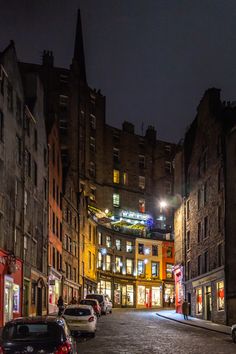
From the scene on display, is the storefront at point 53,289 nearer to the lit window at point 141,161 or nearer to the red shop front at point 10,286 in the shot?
the red shop front at point 10,286

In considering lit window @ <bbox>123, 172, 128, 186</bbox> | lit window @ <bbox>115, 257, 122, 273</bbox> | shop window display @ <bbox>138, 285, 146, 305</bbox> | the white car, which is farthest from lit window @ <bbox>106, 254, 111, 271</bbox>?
the white car

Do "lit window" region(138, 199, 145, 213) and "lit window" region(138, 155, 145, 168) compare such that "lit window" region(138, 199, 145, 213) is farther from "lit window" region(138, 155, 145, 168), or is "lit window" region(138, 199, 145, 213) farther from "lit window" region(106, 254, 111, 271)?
"lit window" region(106, 254, 111, 271)

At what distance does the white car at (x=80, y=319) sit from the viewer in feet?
92.7

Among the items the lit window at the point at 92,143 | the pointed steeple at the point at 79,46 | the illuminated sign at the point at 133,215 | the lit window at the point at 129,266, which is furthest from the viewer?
the pointed steeple at the point at 79,46

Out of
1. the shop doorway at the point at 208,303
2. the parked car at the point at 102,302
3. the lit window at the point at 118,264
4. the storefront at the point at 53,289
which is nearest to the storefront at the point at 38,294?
the storefront at the point at 53,289

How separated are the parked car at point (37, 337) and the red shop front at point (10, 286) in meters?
21.3

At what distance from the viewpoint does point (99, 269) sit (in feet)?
275

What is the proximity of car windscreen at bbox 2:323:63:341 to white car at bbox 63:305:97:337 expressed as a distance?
14.3 metres

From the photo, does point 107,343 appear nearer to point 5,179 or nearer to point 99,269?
point 5,179

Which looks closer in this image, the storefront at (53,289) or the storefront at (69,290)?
the storefront at (53,289)

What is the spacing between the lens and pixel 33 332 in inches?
548

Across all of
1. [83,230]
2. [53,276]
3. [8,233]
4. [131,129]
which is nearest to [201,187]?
[53,276]

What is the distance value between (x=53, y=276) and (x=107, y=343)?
3204 cm

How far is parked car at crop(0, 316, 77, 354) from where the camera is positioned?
44.0ft
